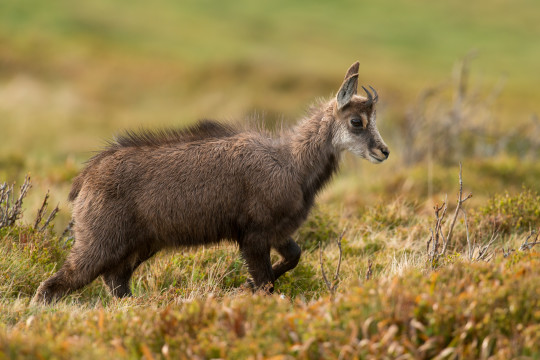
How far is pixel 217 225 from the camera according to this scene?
6.88 metres

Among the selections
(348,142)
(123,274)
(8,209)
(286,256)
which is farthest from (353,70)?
(8,209)

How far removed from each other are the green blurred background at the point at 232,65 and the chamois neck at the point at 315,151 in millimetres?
4480

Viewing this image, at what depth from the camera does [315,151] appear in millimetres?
7219

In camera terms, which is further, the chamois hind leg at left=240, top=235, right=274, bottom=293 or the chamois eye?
the chamois eye

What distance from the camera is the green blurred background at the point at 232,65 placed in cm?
1894

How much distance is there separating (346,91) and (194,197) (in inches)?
76.1

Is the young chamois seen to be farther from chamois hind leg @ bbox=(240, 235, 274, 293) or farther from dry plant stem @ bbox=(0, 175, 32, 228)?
dry plant stem @ bbox=(0, 175, 32, 228)

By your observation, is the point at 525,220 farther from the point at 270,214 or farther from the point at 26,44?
the point at 26,44

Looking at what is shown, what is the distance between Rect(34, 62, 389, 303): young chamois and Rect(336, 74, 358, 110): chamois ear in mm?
11

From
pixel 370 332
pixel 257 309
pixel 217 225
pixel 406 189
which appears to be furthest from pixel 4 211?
pixel 406 189

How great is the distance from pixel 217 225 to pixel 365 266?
1657 mm

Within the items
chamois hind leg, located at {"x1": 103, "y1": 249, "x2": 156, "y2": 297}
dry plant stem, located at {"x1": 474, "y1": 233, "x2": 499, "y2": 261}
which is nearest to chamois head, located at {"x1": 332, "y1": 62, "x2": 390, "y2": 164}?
dry plant stem, located at {"x1": 474, "y1": 233, "x2": 499, "y2": 261}

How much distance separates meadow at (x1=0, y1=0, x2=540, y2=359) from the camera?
15.2 ft

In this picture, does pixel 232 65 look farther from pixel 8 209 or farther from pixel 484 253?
pixel 484 253
